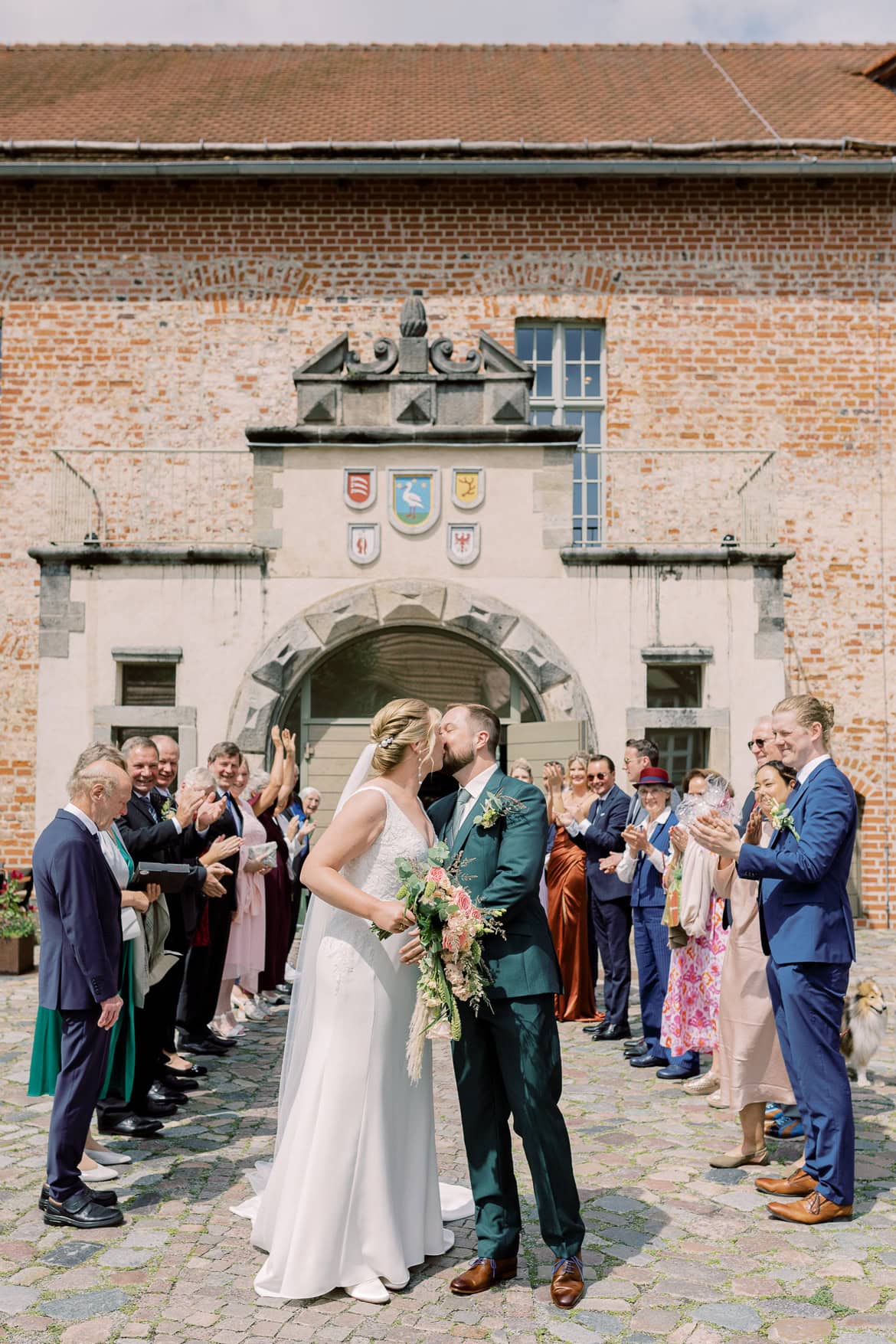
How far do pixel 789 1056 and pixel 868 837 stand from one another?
Result: 34.9 feet

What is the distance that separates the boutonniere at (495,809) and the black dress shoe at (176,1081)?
3437 millimetres

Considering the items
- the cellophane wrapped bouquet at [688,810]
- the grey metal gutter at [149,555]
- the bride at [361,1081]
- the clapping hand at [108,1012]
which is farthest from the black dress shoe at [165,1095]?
the grey metal gutter at [149,555]

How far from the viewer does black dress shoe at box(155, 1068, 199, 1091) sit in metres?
6.88

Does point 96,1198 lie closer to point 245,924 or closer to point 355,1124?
point 355,1124

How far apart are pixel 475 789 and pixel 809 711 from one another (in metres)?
1.57

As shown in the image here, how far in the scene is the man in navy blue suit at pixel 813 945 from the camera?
16.1 ft

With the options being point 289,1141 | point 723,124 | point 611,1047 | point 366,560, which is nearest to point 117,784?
point 289,1141

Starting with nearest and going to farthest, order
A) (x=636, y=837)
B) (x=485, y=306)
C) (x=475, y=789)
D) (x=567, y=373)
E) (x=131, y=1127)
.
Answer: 1. (x=475, y=789)
2. (x=131, y=1127)
3. (x=636, y=837)
4. (x=485, y=306)
5. (x=567, y=373)

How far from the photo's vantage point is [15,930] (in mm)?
11086

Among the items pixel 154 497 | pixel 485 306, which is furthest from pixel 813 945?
pixel 485 306

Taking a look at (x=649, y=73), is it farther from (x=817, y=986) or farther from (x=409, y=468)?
(x=817, y=986)

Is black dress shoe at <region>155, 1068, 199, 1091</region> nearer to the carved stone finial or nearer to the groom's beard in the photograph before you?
the groom's beard

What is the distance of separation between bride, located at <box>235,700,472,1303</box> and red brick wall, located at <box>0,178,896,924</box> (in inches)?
456

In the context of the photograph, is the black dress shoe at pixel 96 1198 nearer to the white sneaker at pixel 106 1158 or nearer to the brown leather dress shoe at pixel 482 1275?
the white sneaker at pixel 106 1158
